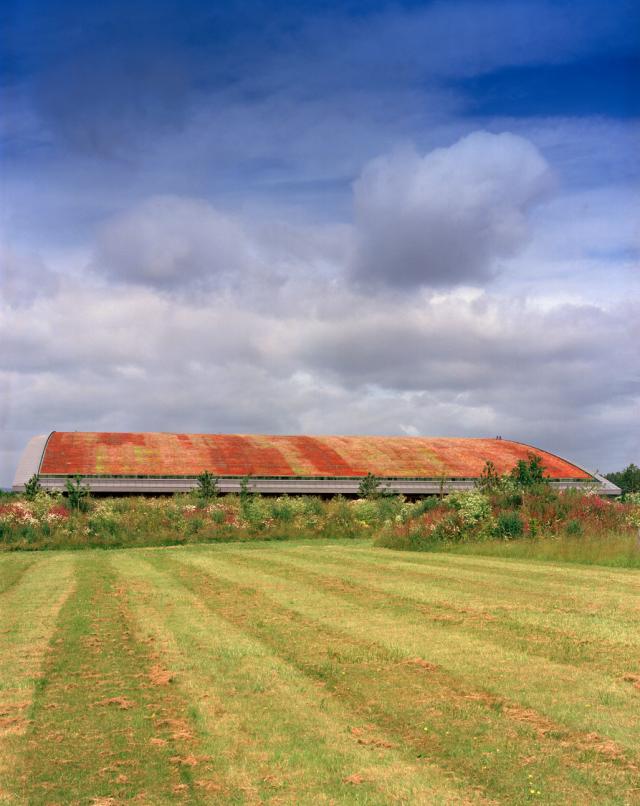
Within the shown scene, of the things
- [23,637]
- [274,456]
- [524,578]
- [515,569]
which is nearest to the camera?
→ [23,637]

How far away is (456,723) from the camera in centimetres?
717

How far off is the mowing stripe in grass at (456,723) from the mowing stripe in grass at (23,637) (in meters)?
3.20

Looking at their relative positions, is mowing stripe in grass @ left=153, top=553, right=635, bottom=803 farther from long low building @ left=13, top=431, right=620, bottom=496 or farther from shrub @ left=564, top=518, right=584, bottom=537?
long low building @ left=13, top=431, right=620, bottom=496

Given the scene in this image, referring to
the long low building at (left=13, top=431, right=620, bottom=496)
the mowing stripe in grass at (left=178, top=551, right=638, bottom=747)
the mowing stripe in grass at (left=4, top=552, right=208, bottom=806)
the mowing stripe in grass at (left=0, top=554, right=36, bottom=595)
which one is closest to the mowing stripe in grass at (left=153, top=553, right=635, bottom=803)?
the mowing stripe in grass at (left=178, top=551, right=638, bottom=747)

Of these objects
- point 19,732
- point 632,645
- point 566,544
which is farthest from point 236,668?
point 566,544

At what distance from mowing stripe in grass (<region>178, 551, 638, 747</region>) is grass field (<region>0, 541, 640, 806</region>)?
0.03 meters

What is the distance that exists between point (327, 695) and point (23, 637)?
19.2 ft

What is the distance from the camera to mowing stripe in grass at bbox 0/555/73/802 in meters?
7.61

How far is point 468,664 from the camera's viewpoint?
923 centimetres

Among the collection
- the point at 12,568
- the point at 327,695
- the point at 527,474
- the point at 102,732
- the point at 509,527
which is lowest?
the point at 12,568

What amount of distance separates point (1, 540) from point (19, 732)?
2795 cm

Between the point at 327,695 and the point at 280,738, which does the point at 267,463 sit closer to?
the point at 327,695

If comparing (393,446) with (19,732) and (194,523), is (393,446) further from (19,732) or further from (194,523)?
(19,732)

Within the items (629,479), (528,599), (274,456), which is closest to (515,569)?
(528,599)
